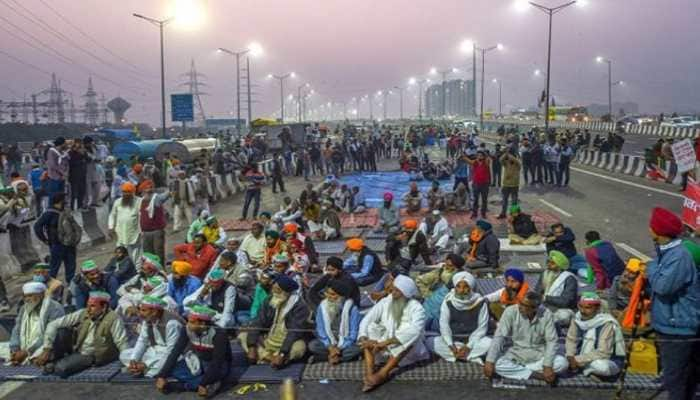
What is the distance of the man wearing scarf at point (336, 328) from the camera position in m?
7.36

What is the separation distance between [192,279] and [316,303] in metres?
1.75

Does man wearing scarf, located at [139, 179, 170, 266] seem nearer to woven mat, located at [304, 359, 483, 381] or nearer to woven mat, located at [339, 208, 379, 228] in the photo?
woven mat, located at [304, 359, 483, 381]

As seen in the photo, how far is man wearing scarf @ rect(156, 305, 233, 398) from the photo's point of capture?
6691mm

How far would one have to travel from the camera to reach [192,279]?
28.2ft

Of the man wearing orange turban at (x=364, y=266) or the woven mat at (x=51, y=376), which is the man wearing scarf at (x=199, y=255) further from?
the woven mat at (x=51, y=376)

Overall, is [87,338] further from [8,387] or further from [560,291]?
[560,291]

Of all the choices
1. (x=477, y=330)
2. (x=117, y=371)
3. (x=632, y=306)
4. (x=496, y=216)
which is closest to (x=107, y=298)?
(x=117, y=371)

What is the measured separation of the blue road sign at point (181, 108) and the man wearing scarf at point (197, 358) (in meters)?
43.3

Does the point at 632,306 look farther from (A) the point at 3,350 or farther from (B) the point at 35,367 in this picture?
(A) the point at 3,350

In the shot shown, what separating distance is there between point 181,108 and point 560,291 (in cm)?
4419

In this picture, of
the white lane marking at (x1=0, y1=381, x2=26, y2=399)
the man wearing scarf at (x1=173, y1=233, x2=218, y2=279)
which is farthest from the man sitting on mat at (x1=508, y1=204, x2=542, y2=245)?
the white lane marking at (x1=0, y1=381, x2=26, y2=399)

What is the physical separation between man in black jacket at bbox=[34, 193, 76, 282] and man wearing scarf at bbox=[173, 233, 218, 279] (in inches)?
77.0

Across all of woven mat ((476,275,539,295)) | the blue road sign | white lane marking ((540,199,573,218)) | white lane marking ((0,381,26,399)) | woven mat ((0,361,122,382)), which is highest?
the blue road sign

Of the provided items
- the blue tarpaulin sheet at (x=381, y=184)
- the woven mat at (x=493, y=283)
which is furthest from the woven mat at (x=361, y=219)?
the woven mat at (x=493, y=283)
